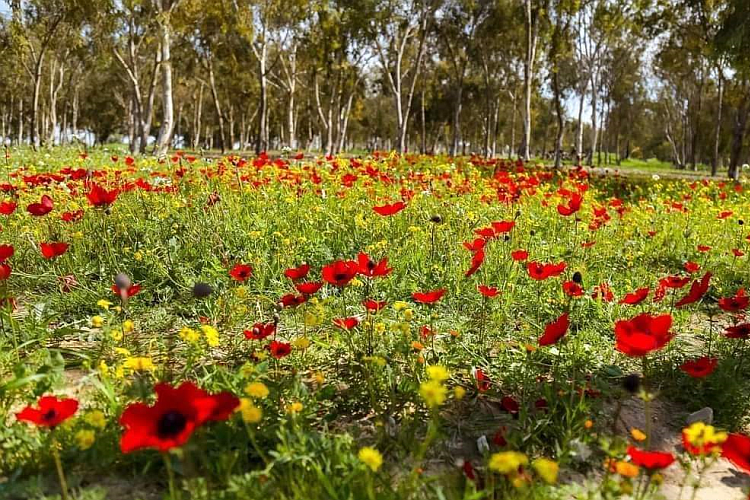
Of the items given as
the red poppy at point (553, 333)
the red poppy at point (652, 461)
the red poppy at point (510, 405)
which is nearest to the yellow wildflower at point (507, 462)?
the red poppy at point (652, 461)

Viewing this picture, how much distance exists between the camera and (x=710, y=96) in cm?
4431

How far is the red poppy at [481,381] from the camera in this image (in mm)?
2311

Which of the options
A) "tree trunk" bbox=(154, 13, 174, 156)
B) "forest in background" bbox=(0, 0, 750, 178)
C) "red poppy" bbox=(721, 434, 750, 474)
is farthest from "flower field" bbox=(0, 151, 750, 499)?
"tree trunk" bbox=(154, 13, 174, 156)

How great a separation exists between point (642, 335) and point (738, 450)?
0.34 m

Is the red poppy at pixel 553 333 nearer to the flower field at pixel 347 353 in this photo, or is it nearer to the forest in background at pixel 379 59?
the flower field at pixel 347 353

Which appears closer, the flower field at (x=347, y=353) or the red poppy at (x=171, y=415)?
the red poppy at (x=171, y=415)

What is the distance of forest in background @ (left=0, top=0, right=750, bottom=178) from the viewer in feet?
61.3

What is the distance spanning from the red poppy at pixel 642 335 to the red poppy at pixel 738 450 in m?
0.27

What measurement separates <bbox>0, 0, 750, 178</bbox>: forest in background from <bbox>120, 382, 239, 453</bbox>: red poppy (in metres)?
7.29

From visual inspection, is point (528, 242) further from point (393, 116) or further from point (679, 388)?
point (393, 116)

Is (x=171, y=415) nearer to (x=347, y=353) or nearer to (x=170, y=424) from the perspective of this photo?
(x=170, y=424)

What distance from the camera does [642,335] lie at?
4.87ft

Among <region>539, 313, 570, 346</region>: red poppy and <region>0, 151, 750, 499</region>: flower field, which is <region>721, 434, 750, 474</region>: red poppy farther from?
<region>539, 313, 570, 346</region>: red poppy

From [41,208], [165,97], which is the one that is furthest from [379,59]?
[41,208]
